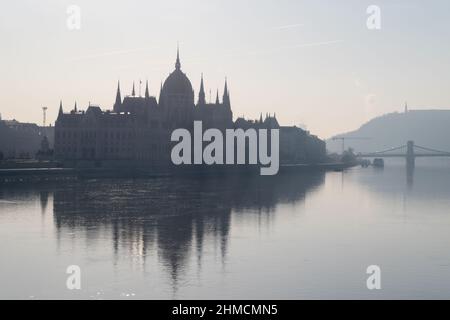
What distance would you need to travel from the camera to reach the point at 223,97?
179375 millimetres

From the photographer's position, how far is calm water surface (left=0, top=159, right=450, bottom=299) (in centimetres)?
2706

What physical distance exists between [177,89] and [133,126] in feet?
91.4

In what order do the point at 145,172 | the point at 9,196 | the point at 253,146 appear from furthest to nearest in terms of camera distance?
the point at 253,146, the point at 145,172, the point at 9,196

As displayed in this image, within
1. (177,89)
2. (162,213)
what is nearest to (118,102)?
(177,89)

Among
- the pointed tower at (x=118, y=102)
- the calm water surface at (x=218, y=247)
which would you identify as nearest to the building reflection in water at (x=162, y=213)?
the calm water surface at (x=218, y=247)

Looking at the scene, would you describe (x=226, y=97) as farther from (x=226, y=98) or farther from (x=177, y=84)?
(x=177, y=84)

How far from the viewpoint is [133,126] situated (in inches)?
5438

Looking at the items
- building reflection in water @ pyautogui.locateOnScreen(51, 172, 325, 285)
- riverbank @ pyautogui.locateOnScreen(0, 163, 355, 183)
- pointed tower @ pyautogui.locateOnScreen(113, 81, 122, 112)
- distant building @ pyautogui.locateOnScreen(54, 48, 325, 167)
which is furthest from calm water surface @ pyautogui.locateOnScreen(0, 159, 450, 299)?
pointed tower @ pyautogui.locateOnScreen(113, 81, 122, 112)

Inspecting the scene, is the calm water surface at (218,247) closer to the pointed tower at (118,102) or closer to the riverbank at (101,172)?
the riverbank at (101,172)

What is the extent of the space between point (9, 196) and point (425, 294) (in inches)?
1933

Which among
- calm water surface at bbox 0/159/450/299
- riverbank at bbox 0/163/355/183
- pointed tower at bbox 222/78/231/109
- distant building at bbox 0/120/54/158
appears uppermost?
pointed tower at bbox 222/78/231/109

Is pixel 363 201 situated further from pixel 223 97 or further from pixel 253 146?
pixel 223 97

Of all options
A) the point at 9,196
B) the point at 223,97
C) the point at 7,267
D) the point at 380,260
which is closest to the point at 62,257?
the point at 7,267

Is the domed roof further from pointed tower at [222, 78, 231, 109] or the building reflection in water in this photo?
the building reflection in water
